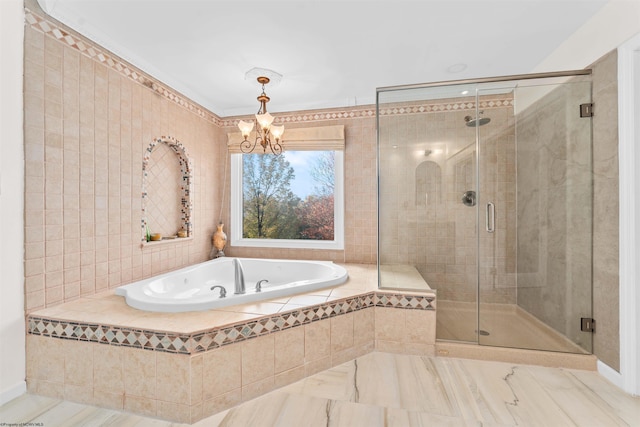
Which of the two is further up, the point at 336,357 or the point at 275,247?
the point at 275,247

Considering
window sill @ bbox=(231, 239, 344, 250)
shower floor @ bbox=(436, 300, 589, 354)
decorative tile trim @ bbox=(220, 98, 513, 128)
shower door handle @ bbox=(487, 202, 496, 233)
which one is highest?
decorative tile trim @ bbox=(220, 98, 513, 128)

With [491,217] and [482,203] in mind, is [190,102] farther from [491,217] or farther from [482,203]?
[491,217]

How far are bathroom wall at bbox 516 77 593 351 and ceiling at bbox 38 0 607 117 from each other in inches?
18.1

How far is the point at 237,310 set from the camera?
1.65 m

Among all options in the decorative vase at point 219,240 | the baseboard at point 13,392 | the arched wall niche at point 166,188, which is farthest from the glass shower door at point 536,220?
the baseboard at point 13,392

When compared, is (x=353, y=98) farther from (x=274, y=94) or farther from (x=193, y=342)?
(x=193, y=342)

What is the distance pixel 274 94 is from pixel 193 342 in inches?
93.9

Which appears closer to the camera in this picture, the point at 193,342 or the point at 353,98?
the point at 193,342

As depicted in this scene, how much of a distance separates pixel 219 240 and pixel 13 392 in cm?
187

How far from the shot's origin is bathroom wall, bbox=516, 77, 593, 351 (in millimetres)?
1904

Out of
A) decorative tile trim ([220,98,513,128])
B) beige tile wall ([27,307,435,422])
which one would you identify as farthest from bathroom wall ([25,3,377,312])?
decorative tile trim ([220,98,513,128])

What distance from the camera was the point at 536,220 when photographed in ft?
7.62

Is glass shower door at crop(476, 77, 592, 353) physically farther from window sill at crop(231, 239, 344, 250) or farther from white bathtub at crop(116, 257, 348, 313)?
window sill at crop(231, 239, 344, 250)

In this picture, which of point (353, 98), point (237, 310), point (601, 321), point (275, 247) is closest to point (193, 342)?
point (237, 310)
